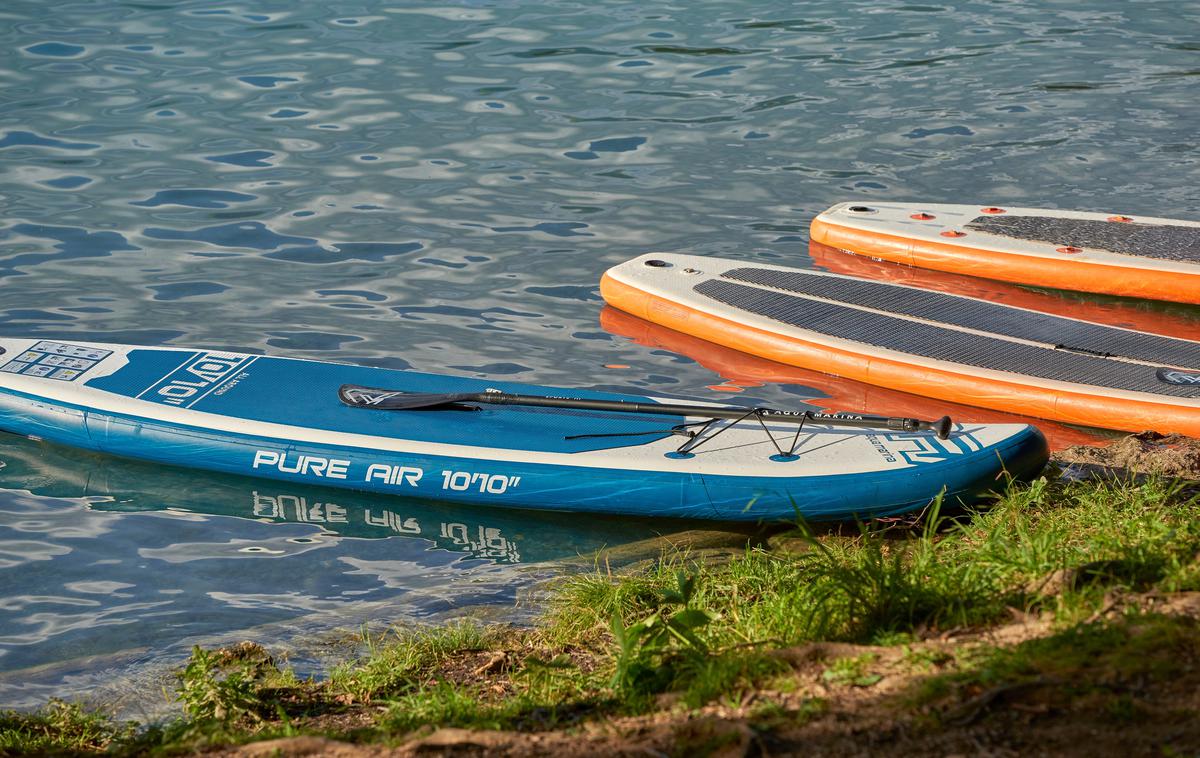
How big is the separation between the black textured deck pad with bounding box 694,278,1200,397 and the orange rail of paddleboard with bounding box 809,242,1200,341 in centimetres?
102

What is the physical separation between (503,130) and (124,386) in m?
6.38

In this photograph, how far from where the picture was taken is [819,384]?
7176 millimetres

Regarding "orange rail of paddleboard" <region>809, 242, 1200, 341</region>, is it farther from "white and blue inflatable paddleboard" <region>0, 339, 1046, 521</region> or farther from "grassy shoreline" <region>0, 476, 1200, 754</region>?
"grassy shoreline" <region>0, 476, 1200, 754</region>

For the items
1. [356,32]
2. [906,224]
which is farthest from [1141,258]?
[356,32]

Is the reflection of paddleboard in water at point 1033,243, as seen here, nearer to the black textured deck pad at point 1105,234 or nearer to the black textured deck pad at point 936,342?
the black textured deck pad at point 1105,234

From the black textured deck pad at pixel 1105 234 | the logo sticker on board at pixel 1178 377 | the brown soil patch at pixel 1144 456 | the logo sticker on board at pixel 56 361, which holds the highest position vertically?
the logo sticker on board at pixel 56 361

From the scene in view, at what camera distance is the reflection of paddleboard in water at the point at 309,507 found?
5586 millimetres

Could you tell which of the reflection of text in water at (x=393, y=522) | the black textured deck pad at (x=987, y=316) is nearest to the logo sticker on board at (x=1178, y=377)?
the black textured deck pad at (x=987, y=316)

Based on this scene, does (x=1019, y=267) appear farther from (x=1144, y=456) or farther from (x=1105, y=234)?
(x=1144, y=456)

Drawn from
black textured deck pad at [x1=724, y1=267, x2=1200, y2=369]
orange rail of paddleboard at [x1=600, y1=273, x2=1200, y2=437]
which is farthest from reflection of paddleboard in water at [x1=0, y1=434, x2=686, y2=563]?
black textured deck pad at [x1=724, y1=267, x2=1200, y2=369]

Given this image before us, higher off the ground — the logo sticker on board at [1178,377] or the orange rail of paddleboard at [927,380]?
the logo sticker on board at [1178,377]

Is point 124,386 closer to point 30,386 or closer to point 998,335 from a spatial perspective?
point 30,386

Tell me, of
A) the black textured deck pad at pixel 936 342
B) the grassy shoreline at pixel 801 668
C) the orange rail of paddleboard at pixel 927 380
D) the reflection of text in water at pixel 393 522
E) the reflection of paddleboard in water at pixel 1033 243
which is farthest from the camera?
the reflection of paddleboard in water at pixel 1033 243

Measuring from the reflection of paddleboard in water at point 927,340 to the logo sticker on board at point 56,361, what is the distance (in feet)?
10.6
